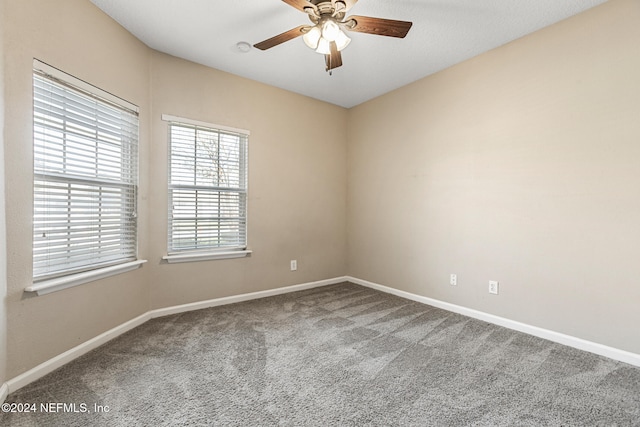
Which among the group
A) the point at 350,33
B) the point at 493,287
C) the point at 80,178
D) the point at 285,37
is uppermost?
the point at 350,33

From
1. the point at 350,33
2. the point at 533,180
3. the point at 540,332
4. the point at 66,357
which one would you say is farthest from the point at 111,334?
the point at 533,180

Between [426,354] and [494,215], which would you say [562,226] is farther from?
[426,354]

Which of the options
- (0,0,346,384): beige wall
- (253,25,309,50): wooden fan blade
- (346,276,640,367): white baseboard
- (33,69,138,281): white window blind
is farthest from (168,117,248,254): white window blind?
(346,276,640,367): white baseboard

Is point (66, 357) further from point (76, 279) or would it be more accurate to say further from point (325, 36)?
point (325, 36)

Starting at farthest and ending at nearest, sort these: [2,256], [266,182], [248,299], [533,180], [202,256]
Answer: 1. [266,182]
2. [248,299]
3. [202,256]
4. [533,180]
5. [2,256]

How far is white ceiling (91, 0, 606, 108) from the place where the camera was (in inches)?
87.5

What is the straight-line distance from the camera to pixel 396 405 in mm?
1631

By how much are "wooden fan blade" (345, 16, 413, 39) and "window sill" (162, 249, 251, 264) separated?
252 cm

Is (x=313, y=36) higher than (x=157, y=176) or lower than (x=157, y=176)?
higher

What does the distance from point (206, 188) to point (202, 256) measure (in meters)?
0.74

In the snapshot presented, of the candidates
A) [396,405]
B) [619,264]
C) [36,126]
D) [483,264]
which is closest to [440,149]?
[483,264]

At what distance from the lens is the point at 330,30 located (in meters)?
1.88

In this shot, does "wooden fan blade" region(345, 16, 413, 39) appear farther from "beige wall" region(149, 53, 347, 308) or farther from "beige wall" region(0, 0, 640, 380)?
"beige wall" region(149, 53, 347, 308)

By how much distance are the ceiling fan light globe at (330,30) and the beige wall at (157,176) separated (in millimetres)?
1771
